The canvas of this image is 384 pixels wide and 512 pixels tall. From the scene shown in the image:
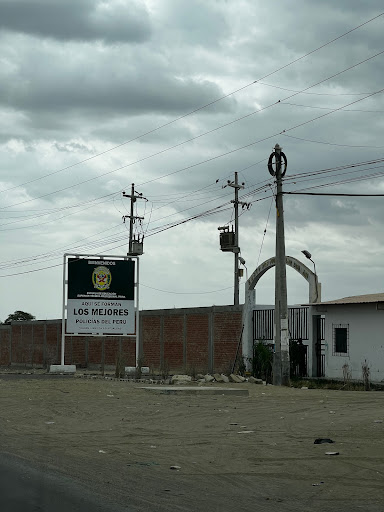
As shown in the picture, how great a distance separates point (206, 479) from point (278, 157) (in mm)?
23014

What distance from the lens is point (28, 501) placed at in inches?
319

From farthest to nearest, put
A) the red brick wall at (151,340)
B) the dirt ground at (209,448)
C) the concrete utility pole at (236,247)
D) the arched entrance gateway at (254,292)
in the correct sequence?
the concrete utility pole at (236,247) → the red brick wall at (151,340) → the arched entrance gateway at (254,292) → the dirt ground at (209,448)

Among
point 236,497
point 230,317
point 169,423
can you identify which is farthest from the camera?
point 230,317

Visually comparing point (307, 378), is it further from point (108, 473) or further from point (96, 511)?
point (96, 511)

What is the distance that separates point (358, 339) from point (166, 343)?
14365 millimetres

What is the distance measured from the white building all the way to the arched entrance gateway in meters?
0.48

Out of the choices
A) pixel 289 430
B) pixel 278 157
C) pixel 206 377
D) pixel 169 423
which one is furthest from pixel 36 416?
pixel 278 157

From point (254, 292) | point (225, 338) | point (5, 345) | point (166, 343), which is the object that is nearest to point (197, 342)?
point (225, 338)

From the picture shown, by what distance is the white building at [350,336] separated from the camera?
104 feet

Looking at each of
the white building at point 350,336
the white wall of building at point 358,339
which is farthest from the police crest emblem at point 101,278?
the white wall of building at point 358,339

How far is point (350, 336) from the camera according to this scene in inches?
1303

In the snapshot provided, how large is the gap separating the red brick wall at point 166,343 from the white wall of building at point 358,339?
18.7 ft

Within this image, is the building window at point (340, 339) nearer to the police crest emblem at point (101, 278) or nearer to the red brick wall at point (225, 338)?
the red brick wall at point (225, 338)

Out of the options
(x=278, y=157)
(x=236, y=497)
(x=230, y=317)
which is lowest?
(x=236, y=497)
